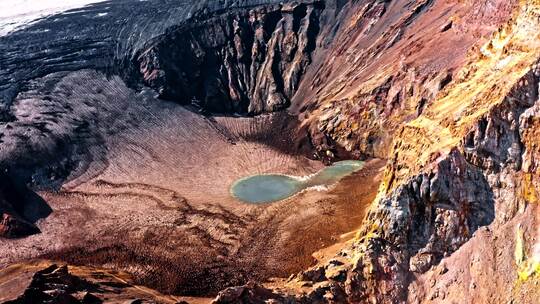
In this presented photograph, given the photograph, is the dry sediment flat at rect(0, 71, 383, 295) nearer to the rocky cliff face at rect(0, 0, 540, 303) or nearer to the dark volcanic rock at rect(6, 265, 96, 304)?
the rocky cliff face at rect(0, 0, 540, 303)

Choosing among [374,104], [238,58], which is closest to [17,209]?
[238,58]

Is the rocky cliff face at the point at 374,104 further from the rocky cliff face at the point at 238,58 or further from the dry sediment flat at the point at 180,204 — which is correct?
the dry sediment flat at the point at 180,204

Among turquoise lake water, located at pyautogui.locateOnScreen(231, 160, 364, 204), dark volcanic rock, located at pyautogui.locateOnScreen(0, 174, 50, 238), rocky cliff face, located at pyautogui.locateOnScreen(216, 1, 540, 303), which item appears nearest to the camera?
rocky cliff face, located at pyautogui.locateOnScreen(216, 1, 540, 303)

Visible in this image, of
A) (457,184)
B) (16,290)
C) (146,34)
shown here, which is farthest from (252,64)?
(16,290)

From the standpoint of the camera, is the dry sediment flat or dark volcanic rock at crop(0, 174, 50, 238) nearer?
the dry sediment flat

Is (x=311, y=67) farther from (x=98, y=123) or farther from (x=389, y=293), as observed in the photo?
(x=389, y=293)

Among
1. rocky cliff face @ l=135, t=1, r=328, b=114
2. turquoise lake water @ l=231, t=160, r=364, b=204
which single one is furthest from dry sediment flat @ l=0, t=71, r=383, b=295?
rocky cliff face @ l=135, t=1, r=328, b=114

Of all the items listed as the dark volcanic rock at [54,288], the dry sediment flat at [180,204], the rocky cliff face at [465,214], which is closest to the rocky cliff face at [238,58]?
the dry sediment flat at [180,204]

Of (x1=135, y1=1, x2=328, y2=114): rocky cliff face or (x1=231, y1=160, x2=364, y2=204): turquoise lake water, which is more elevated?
(x1=135, y1=1, x2=328, y2=114): rocky cliff face

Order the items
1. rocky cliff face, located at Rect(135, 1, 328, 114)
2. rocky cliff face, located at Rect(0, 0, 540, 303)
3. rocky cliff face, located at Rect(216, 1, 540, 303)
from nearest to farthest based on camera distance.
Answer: rocky cliff face, located at Rect(216, 1, 540, 303), rocky cliff face, located at Rect(0, 0, 540, 303), rocky cliff face, located at Rect(135, 1, 328, 114)

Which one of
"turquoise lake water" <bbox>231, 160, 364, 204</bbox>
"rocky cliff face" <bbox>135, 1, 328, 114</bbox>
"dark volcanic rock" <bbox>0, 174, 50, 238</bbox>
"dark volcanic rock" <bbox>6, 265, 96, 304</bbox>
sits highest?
"rocky cliff face" <bbox>135, 1, 328, 114</bbox>
